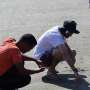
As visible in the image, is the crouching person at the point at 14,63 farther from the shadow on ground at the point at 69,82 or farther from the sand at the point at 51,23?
the shadow on ground at the point at 69,82

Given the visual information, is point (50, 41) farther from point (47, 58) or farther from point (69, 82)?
point (69, 82)

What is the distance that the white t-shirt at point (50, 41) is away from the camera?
9.51m

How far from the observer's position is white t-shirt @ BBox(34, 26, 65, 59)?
31.2 feet

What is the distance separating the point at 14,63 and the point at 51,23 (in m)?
8.38

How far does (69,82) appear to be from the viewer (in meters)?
9.69

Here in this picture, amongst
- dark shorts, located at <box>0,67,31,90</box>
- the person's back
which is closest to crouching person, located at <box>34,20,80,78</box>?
dark shorts, located at <box>0,67,31,90</box>

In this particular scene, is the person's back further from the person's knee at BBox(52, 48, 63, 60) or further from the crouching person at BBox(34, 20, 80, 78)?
the person's knee at BBox(52, 48, 63, 60)

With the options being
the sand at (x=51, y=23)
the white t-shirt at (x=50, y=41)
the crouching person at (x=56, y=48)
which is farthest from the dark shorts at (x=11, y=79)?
the white t-shirt at (x=50, y=41)

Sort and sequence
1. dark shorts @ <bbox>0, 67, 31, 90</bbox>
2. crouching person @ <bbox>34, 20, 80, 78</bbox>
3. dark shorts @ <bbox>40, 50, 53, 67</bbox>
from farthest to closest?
dark shorts @ <bbox>40, 50, 53, 67</bbox> → crouching person @ <bbox>34, 20, 80, 78</bbox> → dark shorts @ <bbox>0, 67, 31, 90</bbox>

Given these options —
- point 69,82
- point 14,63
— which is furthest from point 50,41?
point 14,63

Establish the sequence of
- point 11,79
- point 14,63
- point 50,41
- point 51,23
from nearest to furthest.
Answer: point 14,63
point 11,79
point 50,41
point 51,23

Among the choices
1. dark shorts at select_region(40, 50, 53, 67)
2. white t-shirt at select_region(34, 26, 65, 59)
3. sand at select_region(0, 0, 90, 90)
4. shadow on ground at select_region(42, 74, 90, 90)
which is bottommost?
shadow on ground at select_region(42, 74, 90, 90)

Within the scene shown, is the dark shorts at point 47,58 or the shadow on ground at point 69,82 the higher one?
the dark shorts at point 47,58

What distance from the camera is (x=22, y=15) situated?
1833 centimetres
